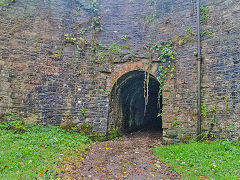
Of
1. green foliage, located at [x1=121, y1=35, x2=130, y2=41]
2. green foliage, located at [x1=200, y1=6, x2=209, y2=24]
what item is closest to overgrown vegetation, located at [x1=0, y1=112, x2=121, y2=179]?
green foliage, located at [x1=121, y1=35, x2=130, y2=41]

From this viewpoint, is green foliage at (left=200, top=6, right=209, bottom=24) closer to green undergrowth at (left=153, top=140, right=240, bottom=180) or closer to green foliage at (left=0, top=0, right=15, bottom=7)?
green undergrowth at (left=153, top=140, right=240, bottom=180)

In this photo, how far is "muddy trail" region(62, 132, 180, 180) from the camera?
4.11 meters

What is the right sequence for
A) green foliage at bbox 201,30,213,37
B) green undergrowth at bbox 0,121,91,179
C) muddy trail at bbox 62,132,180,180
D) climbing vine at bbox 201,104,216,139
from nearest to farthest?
green undergrowth at bbox 0,121,91,179, muddy trail at bbox 62,132,180,180, climbing vine at bbox 201,104,216,139, green foliage at bbox 201,30,213,37

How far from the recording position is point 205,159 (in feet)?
15.3

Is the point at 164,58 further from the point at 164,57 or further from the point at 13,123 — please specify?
the point at 13,123

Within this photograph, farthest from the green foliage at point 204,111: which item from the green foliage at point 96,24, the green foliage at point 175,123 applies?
the green foliage at point 96,24

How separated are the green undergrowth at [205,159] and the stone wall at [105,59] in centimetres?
79

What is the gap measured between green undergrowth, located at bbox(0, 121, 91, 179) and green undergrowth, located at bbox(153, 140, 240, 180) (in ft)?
8.59

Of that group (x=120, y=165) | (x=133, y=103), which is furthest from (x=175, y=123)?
(x=133, y=103)

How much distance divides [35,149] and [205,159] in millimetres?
4334

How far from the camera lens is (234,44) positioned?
6180 millimetres

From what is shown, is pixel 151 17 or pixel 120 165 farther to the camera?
pixel 151 17

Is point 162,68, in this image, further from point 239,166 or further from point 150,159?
point 239,166

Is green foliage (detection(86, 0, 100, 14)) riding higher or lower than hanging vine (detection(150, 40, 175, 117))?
higher
